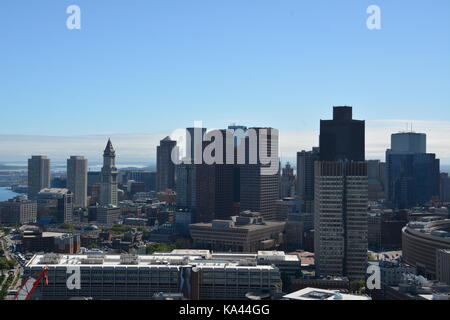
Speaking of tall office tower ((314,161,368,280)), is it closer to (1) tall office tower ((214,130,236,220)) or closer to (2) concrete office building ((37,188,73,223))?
(1) tall office tower ((214,130,236,220))

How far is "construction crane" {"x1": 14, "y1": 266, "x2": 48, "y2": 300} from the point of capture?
42.0 feet

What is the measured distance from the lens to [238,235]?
2934cm

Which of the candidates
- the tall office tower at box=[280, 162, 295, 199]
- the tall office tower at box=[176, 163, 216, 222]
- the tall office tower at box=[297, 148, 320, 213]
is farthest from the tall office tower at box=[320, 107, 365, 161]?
the tall office tower at box=[176, 163, 216, 222]

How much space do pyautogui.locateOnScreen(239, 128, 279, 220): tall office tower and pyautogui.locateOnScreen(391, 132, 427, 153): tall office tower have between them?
91.1 feet

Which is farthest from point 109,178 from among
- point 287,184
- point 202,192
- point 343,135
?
point 343,135

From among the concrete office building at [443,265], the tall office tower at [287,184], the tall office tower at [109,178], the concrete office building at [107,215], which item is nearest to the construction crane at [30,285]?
the concrete office building at [443,265]

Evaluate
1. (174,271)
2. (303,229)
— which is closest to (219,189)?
(303,229)

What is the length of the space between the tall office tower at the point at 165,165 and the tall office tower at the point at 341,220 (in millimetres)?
36492

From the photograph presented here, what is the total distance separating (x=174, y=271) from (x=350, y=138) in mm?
27955

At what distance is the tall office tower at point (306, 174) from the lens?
42.2 metres

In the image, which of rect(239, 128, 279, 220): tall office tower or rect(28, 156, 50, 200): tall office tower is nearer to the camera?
rect(239, 128, 279, 220): tall office tower

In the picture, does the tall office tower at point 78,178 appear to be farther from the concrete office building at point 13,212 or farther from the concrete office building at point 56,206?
the concrete office building at point 13,212

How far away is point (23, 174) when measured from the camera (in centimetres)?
9625
